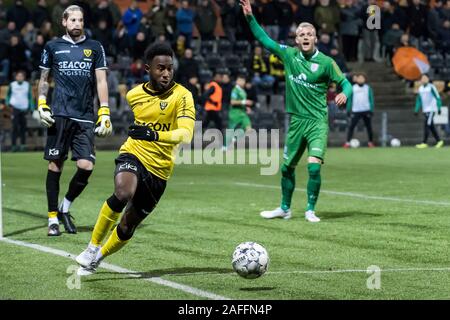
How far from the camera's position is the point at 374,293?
8.97 metres

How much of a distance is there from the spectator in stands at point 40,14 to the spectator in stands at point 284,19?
776cm

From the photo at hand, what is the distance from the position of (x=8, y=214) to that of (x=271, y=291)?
7.46 m

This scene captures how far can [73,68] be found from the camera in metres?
13.4

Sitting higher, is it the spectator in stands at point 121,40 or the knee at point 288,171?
the spectator in stands at point 121,40

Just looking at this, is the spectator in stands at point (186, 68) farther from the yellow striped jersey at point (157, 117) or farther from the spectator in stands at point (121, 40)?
the yellow striped jersey at point (157, 117)

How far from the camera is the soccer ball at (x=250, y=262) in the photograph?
9.50m

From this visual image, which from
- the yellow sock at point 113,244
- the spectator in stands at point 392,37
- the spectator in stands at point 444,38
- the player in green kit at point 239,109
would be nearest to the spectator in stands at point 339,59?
the spectator in stands at point 392,37

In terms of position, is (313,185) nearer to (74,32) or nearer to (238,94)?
(74,32)

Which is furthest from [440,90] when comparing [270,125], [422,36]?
[270,125]

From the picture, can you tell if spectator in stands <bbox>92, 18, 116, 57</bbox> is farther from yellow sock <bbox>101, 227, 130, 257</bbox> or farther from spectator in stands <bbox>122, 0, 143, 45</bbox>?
yellow sock <bbox>101, 227, 130, 257</bbox>

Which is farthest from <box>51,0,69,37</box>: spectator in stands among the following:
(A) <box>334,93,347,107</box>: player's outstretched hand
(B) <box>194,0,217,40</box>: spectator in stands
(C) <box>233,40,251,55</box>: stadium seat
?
(A) <box>334,93,347,107</box>: player's outstretched hand

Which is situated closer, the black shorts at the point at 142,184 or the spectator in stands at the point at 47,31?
the black shorts at the point at 142,184
